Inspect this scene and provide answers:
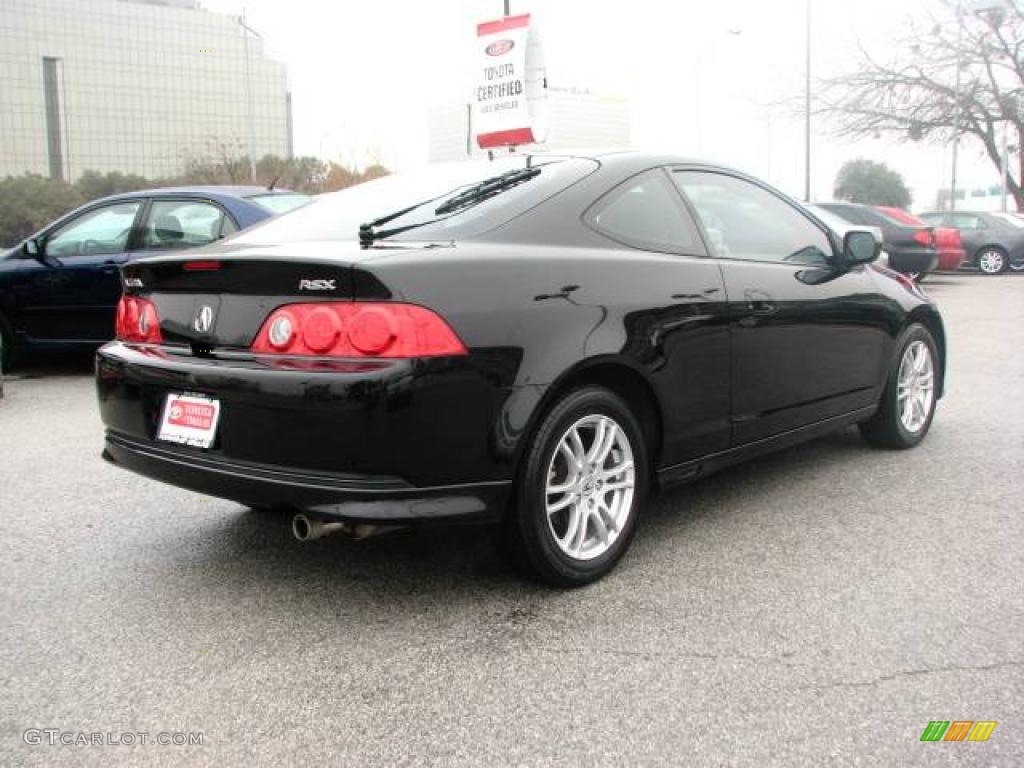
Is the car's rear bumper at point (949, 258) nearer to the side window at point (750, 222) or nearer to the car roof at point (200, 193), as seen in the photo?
the car roof at point (200, 193)

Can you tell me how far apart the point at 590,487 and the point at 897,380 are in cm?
240

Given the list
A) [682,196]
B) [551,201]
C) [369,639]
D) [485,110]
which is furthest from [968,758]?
[485,110]

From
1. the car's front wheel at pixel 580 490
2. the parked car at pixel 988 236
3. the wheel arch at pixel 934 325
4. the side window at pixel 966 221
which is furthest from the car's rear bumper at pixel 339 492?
the side window at pixel 966 221

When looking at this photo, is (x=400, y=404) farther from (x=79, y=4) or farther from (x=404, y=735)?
(x=79, y=4)

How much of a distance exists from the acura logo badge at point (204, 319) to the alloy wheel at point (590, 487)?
1.16 meters

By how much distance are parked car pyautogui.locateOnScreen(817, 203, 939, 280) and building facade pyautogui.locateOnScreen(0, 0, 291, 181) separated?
78866 mm

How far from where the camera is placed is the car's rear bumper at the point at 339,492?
2664 millimetres

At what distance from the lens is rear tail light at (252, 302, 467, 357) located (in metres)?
2.64

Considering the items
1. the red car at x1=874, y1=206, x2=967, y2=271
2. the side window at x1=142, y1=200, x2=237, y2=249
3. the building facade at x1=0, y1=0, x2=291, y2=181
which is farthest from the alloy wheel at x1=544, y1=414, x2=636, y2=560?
the building facade at x1=0, y1=0, x2=291, y2=181

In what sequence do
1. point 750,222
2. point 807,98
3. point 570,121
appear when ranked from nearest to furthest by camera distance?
point 750,222
point 807,98
point 570,121

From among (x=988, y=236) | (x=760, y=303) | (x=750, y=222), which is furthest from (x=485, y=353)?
(x=988, y=236)

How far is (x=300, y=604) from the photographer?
3.06 m

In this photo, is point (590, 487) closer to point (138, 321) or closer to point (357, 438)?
point (357, 438)

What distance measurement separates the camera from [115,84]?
8912 cm
